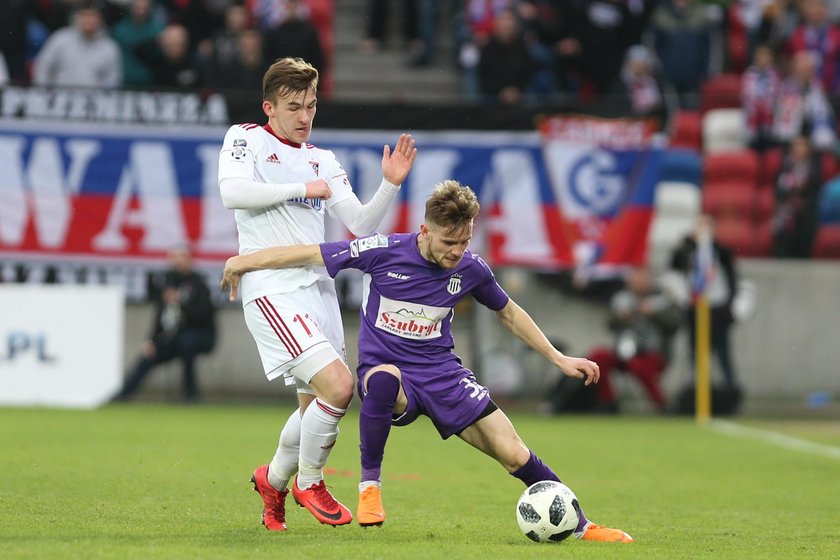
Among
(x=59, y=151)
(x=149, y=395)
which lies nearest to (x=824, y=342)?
(x=149, y=395)

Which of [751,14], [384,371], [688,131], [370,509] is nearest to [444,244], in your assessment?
[384,371]

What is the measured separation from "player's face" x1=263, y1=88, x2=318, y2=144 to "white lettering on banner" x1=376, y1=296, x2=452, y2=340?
0.93m

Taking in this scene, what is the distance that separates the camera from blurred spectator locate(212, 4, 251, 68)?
17.9 m

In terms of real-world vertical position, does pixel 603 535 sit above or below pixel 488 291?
below

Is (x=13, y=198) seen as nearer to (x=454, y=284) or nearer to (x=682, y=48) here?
(x=682, y=48)

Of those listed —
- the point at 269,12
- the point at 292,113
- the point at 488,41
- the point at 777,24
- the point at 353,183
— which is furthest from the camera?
the point at 777,24

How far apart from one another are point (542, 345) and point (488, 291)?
37cm

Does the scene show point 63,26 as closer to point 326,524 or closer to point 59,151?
point 59,151

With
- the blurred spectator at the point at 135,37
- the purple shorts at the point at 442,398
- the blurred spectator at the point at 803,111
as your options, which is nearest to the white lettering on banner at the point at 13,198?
the blurred spectator at the point at 135,37

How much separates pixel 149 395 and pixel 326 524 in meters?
10.3

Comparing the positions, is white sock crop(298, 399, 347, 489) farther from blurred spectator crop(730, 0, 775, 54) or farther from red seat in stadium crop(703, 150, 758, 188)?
blurred spectator crop(730, 0, 775, 54)

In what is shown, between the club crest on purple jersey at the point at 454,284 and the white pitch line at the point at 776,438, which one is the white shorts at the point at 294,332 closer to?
the club crest on purple jersey at the point at 454,284

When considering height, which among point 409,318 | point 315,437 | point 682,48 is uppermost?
point 682,48

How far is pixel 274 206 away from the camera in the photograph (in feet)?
23.4
